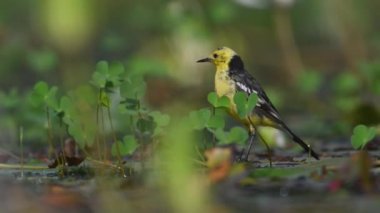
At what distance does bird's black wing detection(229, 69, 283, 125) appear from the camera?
7.16 metres

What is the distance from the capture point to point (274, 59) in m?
12.4

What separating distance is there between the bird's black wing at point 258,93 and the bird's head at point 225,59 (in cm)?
23

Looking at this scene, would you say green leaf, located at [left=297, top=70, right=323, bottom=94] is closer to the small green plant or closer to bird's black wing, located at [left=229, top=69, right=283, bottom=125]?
bird's black wing, located at [left=229, top=69, right=283, bottom=125]

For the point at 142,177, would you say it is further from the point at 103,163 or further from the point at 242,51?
the point at 242,51

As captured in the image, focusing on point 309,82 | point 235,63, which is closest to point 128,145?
point 235,63

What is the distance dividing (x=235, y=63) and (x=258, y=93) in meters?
0.61

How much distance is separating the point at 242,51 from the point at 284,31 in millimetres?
494

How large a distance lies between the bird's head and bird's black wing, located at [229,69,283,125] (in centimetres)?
23

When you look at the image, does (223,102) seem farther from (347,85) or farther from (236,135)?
(347,85)

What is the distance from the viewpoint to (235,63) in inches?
304

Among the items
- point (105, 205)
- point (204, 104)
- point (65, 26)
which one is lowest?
point (105, 205)

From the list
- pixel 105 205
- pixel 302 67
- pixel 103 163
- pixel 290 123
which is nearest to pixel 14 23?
pixel 302 67

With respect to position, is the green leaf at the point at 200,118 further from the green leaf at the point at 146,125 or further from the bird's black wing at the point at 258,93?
the bird's black wing at the point at 258,93

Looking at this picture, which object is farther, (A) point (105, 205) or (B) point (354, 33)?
(B) point (354, 33)
